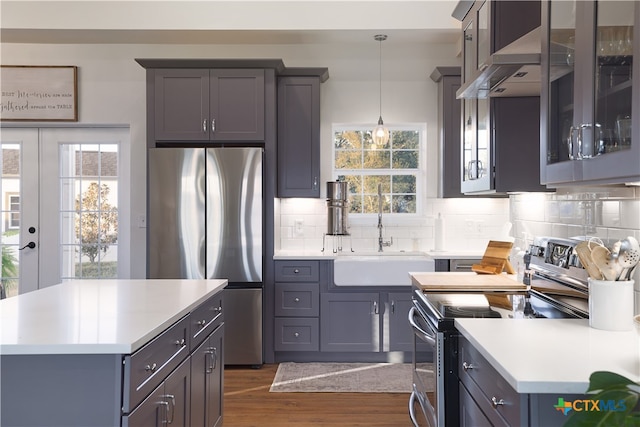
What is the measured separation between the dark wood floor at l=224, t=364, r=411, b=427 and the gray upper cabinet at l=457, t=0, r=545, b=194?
154 centimetres

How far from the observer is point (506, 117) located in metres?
2.60

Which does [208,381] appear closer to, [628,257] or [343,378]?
[343,378]

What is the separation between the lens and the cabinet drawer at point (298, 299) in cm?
420

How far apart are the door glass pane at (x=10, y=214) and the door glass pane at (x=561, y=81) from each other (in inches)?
186

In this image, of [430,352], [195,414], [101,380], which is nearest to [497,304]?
[430,352]

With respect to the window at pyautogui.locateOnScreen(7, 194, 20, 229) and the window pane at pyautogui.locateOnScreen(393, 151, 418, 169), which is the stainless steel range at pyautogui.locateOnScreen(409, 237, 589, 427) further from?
the window at pyautogui.locateOnScreen(7, 194, 20, 229)

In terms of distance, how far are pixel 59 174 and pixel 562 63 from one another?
449 centimetres

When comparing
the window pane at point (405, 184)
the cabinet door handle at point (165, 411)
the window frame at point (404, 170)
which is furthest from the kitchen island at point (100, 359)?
the window pane at point (405, 184)

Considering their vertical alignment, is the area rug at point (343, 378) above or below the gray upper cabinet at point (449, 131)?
below

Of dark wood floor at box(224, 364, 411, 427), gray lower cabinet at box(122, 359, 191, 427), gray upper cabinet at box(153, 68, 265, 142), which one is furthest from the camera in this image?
gray upper cabinet at box(153, 68, 265, 142)

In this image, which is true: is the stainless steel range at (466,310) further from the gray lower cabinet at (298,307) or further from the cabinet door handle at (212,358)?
the gray lower cabinet at (298,307)

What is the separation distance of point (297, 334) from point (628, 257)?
297cm

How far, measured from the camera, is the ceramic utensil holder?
1610 millimetres

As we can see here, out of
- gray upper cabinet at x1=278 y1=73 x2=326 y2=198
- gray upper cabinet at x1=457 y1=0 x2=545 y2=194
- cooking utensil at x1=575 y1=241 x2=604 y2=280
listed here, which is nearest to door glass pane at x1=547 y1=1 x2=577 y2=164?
cooking utensil at x1=575 y1=241 x2=604 y2=280
